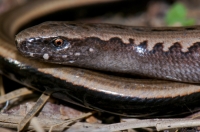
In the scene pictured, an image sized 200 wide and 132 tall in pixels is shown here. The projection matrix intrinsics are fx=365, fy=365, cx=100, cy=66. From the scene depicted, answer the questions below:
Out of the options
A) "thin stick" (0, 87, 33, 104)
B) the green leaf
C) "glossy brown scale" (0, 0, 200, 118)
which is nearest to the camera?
"glossy brown scale" (0, 0, 200, 118)

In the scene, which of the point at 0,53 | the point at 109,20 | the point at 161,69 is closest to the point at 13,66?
the point at 0,53

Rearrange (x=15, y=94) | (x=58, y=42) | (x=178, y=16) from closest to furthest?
(x=58, y=42)
(x=15, y=94)
(x=178, y=16)

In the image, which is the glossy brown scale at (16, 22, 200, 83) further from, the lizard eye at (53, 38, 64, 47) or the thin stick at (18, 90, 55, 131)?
the thin stick at (18, 90, 55, 131)

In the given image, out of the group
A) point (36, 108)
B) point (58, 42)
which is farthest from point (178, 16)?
point (36, 108)

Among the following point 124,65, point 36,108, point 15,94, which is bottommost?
point 36,108

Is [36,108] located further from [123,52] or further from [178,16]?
[178,16]

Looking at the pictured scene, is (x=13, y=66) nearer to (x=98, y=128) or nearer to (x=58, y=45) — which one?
(x=58, y=45)

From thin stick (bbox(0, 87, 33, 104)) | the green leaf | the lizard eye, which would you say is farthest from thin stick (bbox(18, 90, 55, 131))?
the green leaf

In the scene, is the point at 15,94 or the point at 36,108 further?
the point at 15,94

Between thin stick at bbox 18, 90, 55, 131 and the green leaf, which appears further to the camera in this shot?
the green leaf
